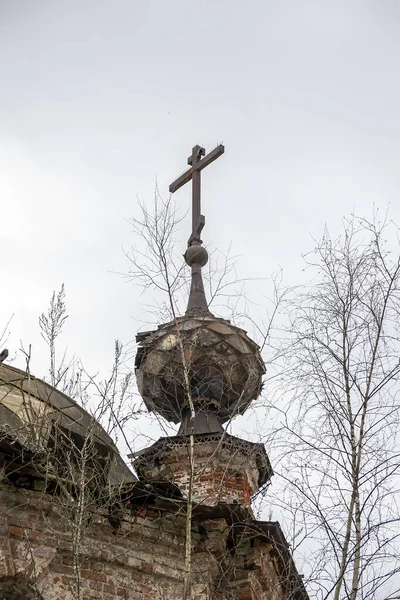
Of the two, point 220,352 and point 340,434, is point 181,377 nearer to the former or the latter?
point 220,352

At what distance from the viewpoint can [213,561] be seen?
8.14 metres

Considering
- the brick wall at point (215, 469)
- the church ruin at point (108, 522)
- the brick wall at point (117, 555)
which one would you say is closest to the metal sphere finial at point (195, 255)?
the church ruin at point (108, 522)

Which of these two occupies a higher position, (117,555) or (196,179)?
(196,179)

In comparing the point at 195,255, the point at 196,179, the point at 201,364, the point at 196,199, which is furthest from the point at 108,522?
the point at 196,179

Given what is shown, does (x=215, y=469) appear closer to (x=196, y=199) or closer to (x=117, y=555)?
(x=117, y=555)

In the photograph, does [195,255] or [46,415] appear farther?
[195,255]

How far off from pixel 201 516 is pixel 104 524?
1.01 m

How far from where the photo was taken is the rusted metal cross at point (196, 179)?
13578 millimetres

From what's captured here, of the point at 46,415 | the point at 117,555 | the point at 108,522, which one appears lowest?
the point at 117,555

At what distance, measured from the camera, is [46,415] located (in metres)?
8.08

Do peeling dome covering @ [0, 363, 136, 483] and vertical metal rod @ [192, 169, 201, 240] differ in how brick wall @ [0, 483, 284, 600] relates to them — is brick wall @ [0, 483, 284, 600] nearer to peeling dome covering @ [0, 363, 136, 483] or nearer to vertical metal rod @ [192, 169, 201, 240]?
peeling dome covering @ [0, 363, 136, 483]

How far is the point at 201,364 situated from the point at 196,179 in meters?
4.08

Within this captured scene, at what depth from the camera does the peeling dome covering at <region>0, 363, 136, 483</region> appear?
7629mm

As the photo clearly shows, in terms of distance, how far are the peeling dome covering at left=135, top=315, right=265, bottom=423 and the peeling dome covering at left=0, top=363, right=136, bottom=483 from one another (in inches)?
89.1
